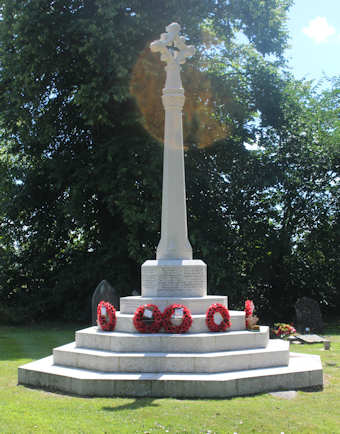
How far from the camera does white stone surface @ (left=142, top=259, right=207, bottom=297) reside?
414 inches

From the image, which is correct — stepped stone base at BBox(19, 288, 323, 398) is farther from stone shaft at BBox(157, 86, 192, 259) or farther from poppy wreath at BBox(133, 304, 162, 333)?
stone shaft at BBox(157, 86, 192, 259)

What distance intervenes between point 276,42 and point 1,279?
1483 centimetres

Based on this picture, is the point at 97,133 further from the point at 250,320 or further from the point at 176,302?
the point at 250,320

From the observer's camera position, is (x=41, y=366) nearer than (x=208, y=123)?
Yes

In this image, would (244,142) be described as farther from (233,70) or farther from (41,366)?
(41,366)

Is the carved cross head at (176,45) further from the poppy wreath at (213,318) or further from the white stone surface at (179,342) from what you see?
the white stone surface at (179,342)

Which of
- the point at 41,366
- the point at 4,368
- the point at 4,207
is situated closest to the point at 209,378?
the point at 41,366

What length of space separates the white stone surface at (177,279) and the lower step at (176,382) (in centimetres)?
227

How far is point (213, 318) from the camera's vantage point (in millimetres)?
9586

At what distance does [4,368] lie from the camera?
34.9 feet

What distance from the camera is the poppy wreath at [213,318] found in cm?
955

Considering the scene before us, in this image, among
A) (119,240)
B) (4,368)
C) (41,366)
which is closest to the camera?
(41,366)

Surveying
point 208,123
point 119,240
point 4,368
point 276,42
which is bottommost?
point 4,368

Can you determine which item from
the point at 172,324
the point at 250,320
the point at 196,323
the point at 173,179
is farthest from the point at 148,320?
the point at 173,179
